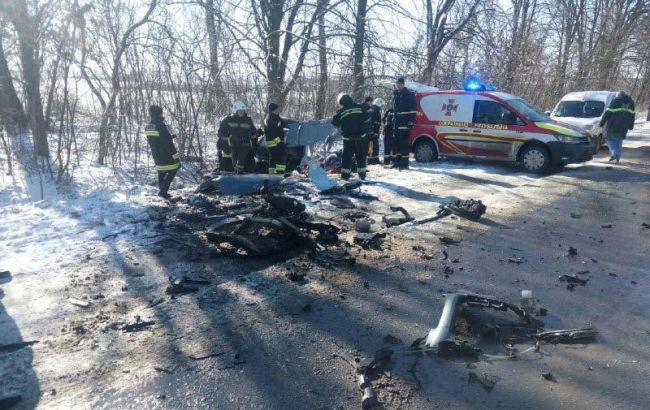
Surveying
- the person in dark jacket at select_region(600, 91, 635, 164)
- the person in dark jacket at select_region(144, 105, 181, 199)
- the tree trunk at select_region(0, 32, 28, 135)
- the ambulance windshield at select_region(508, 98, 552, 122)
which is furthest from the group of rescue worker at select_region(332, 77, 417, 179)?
the tree trunk at select_region(0, 32, 28, 135)

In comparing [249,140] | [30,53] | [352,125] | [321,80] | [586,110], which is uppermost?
[30,53]

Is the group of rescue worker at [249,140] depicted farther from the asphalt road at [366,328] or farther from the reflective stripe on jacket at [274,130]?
the asphalt road at [366,328]

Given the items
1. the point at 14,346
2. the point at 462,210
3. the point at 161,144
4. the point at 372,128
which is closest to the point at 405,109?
the point at 372,128

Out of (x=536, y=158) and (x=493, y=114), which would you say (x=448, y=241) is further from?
(x=493, y=114)

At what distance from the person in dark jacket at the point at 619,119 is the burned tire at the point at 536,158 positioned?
2.58m

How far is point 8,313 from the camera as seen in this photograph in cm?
400

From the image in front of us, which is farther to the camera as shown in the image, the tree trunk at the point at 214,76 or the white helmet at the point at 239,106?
the tree trunk at the point at 214,76

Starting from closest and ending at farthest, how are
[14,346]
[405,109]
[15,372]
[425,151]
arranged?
[15,372] → [14,346] → [405,109] → [425,151]

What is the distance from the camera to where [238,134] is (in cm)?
898

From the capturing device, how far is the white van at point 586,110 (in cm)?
1331

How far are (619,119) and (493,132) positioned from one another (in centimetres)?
345

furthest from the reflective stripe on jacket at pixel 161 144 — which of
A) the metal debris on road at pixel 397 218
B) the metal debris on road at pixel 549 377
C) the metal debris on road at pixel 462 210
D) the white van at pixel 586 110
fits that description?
the white van at pixel 586 110

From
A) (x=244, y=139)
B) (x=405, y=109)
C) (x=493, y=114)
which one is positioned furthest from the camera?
(x=493, y=114)

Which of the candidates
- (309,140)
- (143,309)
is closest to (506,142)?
(309,140)
